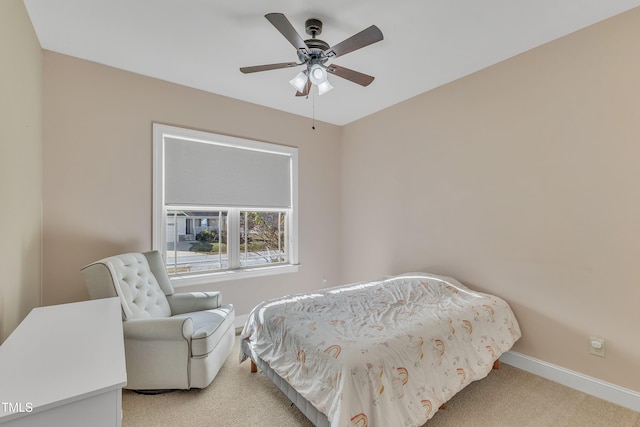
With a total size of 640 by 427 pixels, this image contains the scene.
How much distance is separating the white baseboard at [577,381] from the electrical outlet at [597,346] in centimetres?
20

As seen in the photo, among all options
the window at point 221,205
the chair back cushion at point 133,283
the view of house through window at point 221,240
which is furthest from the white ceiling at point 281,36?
the chair back cushion at point 133,283

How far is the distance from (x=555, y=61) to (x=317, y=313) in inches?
110

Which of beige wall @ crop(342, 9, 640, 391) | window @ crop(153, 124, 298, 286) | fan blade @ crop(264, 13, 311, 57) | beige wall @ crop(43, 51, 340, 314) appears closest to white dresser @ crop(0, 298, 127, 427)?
beige wall @ crop(43, 51, 340, 314)

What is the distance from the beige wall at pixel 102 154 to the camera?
8.30 feet

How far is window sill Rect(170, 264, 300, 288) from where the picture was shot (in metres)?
3.14

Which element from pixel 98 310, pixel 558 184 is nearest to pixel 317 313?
pixel 98 310

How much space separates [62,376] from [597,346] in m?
3.16

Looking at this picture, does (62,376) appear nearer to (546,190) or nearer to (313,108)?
(546,190)

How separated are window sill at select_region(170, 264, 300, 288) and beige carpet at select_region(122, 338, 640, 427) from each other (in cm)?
113

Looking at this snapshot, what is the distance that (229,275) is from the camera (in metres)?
3.42

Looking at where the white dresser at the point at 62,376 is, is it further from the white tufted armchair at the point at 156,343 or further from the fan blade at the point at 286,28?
the fan blade at the point at 286,28

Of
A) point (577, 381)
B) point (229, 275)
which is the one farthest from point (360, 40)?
point (577, 381)

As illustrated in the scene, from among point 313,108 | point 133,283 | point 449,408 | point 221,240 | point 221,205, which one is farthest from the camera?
point 313,108

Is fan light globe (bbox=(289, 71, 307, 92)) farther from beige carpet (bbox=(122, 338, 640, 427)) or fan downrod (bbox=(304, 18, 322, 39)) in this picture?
beige carpet (bbox=(122, 338, 640, 427))
